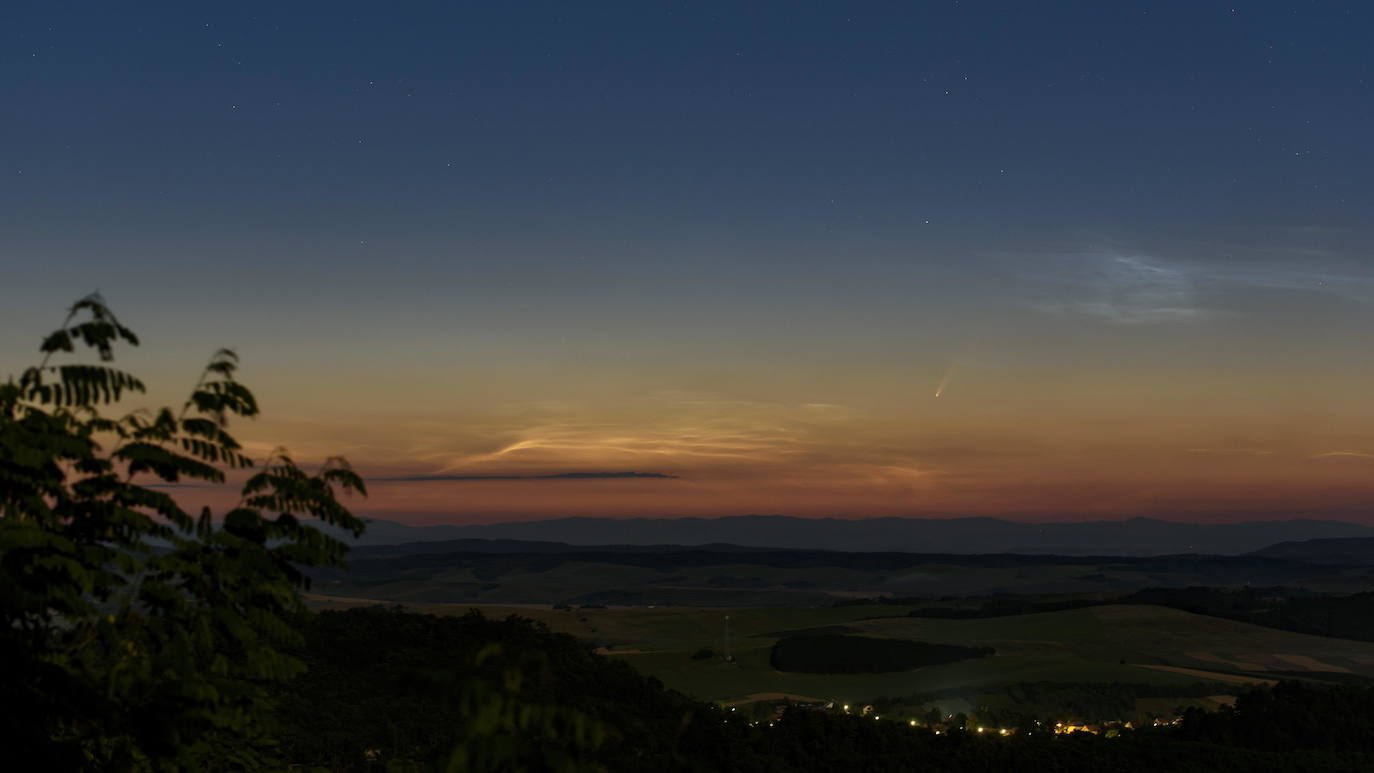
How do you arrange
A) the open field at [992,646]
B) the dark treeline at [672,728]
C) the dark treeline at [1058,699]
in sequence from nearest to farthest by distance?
the dark treeline at [672,728] → the dark treeline at [1058,699] → the open field at [992,646]

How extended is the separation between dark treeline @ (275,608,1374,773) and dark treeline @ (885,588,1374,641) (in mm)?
109944

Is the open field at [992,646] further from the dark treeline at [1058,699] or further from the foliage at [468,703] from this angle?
the foliage at [468,703]

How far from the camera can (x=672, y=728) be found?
146 ft

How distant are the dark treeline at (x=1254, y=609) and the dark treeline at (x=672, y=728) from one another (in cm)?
10994

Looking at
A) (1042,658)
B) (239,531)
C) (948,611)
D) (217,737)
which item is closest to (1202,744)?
(217,737)

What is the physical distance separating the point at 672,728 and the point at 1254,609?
6373 inches

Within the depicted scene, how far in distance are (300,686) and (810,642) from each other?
105350mm

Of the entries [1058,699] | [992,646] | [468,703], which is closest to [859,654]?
[992,646]

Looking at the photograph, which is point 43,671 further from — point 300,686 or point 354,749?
point 300,686

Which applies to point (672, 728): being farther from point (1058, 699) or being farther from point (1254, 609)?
point (1254, 609)

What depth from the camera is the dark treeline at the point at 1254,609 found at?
162m

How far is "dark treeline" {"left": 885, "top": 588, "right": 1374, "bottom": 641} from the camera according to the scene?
16188 centimetres

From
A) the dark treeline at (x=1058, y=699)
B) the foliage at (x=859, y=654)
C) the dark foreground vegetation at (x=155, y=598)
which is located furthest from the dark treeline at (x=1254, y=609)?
the dark foreground vegetation at (x=155, y=598)

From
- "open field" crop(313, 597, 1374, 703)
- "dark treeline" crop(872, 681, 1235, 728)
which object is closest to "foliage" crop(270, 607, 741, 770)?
"dark treeline" crop(872, 681, 1235, 728)
